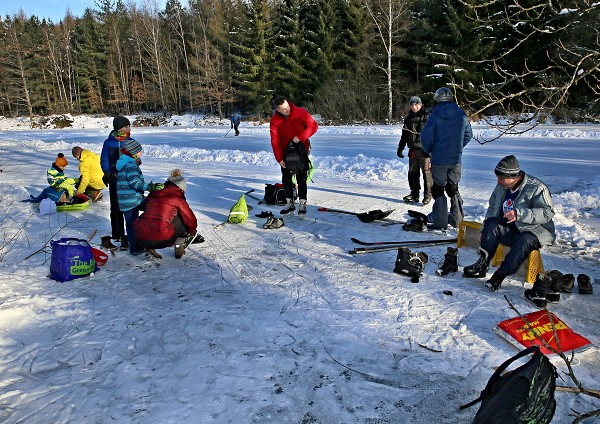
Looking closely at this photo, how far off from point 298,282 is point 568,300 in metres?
2.60

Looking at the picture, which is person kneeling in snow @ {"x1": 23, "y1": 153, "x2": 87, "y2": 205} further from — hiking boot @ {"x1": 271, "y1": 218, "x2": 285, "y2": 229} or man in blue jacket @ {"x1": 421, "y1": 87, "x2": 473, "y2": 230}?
man in blue jacket @ {"x1": 421, "y1": 87, "x2": 473, "y2": 230}

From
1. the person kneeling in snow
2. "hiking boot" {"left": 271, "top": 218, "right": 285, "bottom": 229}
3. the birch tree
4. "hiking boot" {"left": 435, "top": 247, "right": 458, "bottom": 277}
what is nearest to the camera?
"hiking boot" {"left": 435, "top": 247, "right": 458, "bottom": 277}

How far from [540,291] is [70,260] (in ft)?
16.0

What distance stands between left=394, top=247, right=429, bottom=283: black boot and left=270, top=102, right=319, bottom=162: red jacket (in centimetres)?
293

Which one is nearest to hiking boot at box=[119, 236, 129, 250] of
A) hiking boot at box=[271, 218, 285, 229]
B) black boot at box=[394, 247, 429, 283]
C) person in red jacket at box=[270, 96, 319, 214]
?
hiking boot at box=[271, 218, 285, 229]

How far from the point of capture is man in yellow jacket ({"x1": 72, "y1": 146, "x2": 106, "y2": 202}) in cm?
877

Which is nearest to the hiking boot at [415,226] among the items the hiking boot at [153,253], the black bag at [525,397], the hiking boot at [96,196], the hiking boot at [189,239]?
the hiking boot at [189,239]

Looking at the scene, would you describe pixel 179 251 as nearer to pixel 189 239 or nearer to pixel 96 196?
pixel 189 239

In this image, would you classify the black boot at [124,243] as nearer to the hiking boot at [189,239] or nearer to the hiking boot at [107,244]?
the hiking boot at [107,244]

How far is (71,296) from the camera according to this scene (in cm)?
451

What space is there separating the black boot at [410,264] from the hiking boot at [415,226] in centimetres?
149

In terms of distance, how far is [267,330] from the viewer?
143 inches

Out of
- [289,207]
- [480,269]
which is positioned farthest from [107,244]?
[480,269]

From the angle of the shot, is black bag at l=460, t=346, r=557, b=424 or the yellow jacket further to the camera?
the yellow jacket
